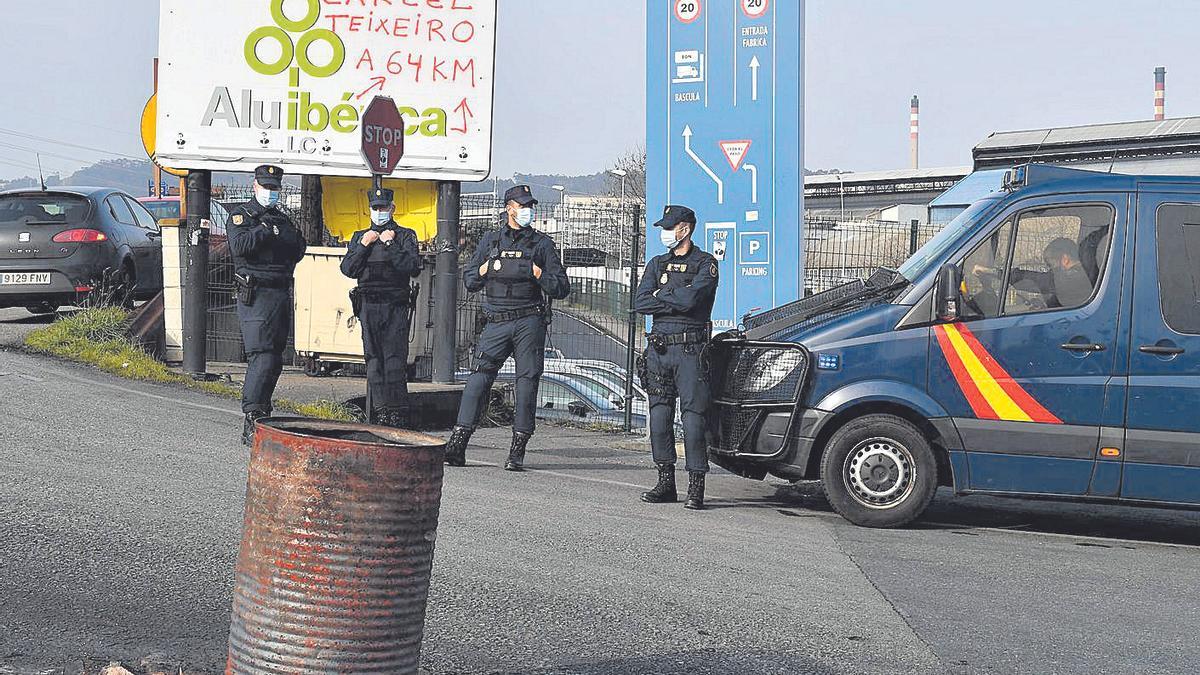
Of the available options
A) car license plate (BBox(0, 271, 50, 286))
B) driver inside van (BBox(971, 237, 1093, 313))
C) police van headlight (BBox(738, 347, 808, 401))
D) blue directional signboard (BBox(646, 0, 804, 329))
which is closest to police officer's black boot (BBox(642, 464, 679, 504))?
police van headlight (BBox(738, 347, 808, 401))

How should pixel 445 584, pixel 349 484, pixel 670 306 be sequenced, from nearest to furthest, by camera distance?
1. pixel 349 484
2. pixel 445 584
3. pixel 670 306

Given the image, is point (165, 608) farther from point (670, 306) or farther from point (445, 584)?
point (670, 306)

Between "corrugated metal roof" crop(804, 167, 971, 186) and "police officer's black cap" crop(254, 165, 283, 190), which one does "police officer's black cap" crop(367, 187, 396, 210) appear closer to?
"police officer's black cap" crop(254, 165, 283, 190)

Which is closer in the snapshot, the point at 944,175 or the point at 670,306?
the point at 670,306

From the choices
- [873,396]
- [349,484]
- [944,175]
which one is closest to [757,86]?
[873,396]

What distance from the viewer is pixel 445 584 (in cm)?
563

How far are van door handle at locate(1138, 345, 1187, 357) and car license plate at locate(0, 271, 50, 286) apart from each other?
1115 cm

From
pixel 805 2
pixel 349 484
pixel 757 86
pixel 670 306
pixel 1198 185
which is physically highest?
pixel 805 2

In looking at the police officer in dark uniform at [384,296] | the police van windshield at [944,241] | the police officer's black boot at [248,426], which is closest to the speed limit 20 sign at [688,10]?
the police officer in dark uniform at [384,296]

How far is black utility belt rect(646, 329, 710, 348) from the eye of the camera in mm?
8383

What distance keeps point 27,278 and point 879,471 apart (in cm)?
997

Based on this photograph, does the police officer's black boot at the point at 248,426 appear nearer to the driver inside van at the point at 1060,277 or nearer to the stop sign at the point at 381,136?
the stop sign at the point at 381,136

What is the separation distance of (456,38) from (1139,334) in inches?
282

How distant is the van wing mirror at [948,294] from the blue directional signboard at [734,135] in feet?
10.1
